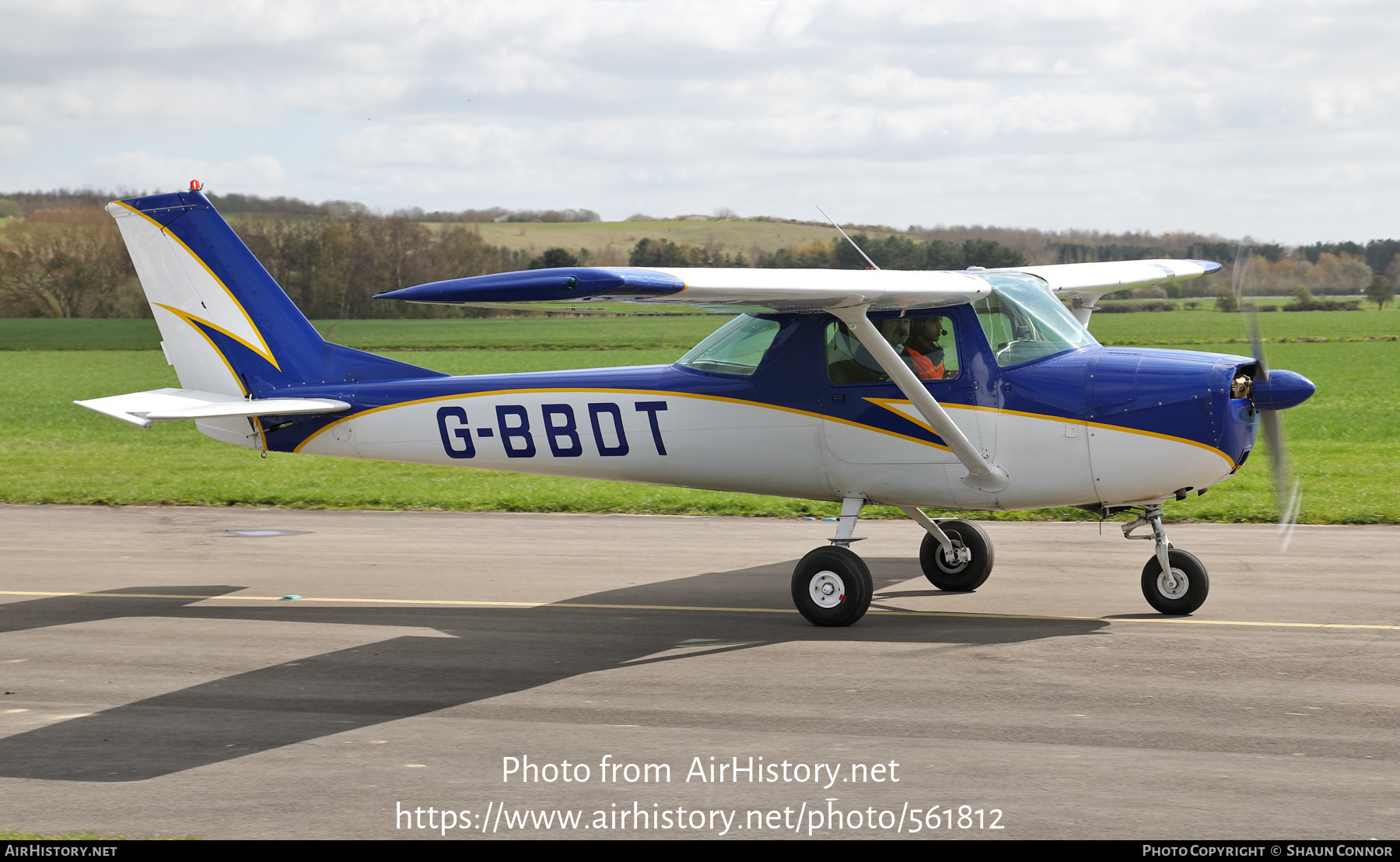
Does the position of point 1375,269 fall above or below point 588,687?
above

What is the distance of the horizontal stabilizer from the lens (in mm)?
10066

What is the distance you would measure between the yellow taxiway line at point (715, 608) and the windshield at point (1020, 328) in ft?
6.46

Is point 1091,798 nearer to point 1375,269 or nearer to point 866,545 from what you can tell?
point 866,545

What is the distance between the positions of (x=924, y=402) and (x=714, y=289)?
1990 mm

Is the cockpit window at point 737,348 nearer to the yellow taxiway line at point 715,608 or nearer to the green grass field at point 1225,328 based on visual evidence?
the yellow taxiway line at point 715,608

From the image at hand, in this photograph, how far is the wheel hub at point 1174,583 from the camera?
30.5 feet

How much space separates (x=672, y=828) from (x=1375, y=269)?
15730 mm

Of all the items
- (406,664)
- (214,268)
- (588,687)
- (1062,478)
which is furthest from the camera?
(214,268)

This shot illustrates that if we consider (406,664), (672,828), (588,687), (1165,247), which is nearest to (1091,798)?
(672,828)

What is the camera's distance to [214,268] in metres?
11.2

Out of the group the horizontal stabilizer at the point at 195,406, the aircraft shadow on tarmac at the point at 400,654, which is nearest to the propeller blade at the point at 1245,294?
the aircraft shadow on tarmac at the point at 400,654

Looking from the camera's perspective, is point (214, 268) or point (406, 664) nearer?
point (406, 664)

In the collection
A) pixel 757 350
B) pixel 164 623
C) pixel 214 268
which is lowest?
pixel 164 623

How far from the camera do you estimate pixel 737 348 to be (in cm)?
997
